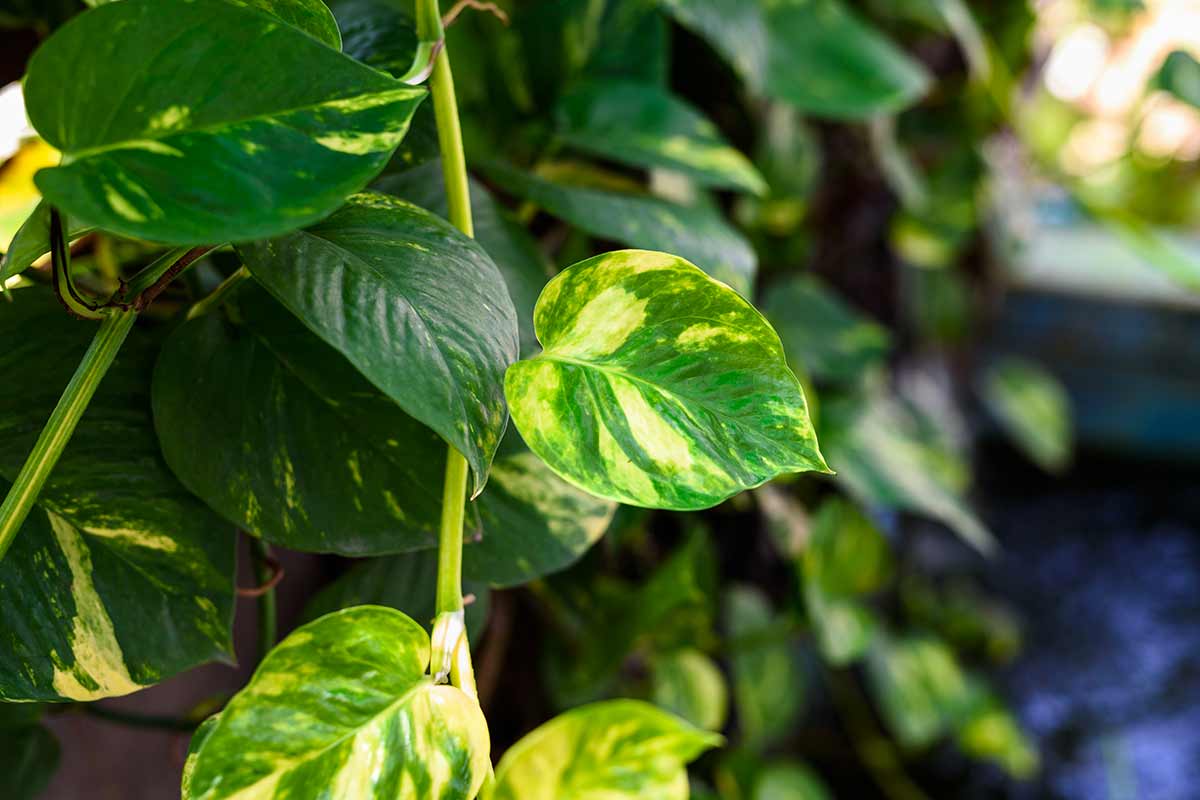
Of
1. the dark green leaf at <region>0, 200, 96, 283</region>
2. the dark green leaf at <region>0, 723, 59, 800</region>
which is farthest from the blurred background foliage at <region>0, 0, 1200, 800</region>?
the dark green leaf at <region>0, 200, 96, 283</region>

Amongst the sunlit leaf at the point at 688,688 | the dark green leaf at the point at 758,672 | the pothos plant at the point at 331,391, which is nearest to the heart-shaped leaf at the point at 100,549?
the pothos plant at the point at 331,391

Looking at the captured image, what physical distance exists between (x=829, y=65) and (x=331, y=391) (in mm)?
497

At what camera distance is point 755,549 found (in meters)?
0.79

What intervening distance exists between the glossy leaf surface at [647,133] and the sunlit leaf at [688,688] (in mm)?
332

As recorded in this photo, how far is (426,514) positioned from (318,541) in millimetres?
31

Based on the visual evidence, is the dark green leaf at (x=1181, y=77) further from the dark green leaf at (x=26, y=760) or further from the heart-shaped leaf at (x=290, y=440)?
the dark green leaf at (x=26, y=760)

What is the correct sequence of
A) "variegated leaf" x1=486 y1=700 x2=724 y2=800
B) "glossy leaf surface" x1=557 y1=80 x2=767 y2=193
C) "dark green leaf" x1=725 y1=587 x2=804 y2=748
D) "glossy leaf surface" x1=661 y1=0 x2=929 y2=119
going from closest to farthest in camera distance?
"variegated leaf" x1=486 y1=700 x2=724 y2=800 → "glossy leaf surface" x1=557 y1=80 x2=767 y2=193 → "glossy leaf surface" x1=661 y1=0 x2=929 y2=119 → "dark green leaf" x1=725 y1=587 x2=804 y2=748

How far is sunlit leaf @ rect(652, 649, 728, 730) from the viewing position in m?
0.60

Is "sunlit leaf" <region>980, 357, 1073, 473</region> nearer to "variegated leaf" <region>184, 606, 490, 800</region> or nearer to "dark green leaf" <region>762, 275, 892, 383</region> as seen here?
"dark green leaf" <region>762, 275, 892, 383</region>

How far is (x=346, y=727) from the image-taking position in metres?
0.19

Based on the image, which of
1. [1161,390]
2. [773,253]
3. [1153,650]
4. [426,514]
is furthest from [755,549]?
[1161,390]

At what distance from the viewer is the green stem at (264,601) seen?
0.32 m

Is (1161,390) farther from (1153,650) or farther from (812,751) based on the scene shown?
(812,751)

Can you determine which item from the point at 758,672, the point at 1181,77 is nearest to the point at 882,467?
the point at 758,672
